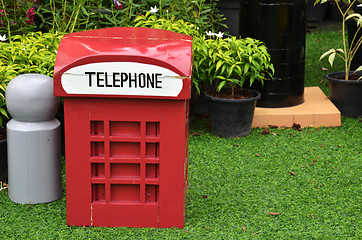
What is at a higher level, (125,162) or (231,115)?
(125,162)

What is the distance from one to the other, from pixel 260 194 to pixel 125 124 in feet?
4.19

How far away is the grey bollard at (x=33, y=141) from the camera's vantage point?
165 inches

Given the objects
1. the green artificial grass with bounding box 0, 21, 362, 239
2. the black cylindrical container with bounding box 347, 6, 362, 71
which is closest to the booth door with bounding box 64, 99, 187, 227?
the green artificial grass with bounding box 0, 21, 362, 239

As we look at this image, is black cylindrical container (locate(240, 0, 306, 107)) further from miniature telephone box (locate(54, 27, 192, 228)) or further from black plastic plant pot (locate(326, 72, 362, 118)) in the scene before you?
miniature telephone box (locate(54, 27, 192, 228))

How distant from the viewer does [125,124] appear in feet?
12.7

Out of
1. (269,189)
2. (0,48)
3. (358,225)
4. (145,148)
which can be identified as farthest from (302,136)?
(0,48)

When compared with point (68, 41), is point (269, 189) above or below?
below

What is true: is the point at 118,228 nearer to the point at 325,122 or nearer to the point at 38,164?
the point at 38,164

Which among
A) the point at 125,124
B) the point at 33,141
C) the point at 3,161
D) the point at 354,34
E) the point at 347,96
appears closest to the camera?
the point at 125,124

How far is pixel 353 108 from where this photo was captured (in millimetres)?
6406

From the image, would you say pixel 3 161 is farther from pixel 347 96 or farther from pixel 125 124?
pixel 347 96

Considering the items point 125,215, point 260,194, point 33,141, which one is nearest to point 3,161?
point 33,141

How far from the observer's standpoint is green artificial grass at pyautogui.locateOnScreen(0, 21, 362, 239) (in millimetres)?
4016

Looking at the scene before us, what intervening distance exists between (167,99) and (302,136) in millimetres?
2428
